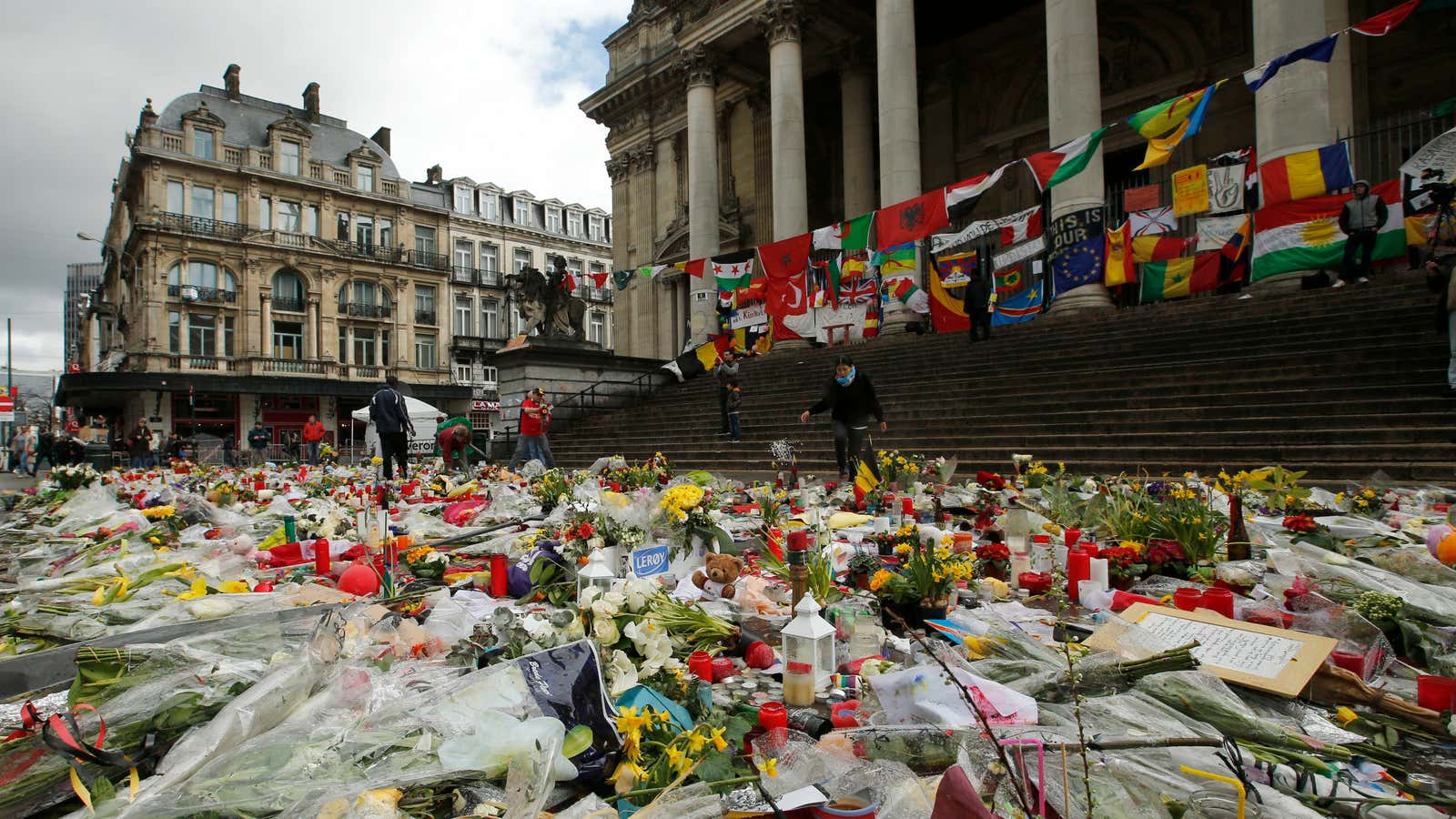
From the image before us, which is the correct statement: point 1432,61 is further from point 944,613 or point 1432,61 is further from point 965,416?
point 944,613

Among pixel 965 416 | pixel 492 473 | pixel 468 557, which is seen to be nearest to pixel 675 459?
pixel 492 473

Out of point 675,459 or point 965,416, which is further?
point 675,459

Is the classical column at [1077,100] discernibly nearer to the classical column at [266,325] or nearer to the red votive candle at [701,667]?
the red votive candle at [701,667]

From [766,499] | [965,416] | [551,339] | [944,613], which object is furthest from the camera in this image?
[551,339]

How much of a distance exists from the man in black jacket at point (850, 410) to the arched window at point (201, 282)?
37241 mm

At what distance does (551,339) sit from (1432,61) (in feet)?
67.8

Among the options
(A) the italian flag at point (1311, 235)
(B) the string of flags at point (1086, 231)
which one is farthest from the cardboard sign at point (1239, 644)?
(A) the italian flag at point (1311, 235)

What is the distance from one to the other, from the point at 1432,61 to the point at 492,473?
2087cm

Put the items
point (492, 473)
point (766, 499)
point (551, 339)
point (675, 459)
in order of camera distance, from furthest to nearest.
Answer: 1. point (551, 339)
2. point (675, 459)
3. point (492, 473)
4. point (766, 499)

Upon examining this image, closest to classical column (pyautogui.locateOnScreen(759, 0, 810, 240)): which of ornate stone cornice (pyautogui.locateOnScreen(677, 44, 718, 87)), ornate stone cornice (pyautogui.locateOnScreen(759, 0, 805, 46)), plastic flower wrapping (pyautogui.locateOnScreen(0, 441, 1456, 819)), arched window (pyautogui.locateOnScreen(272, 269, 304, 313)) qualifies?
ornate stone cornice (pyautogui.locateOnScreen(759, 0, 805, 46))

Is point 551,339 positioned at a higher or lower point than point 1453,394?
higher

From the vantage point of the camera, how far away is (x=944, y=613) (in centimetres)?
360

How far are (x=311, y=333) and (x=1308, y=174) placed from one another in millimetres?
40579

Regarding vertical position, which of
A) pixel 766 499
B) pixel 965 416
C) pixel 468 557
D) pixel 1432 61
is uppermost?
pixel 1432 61
